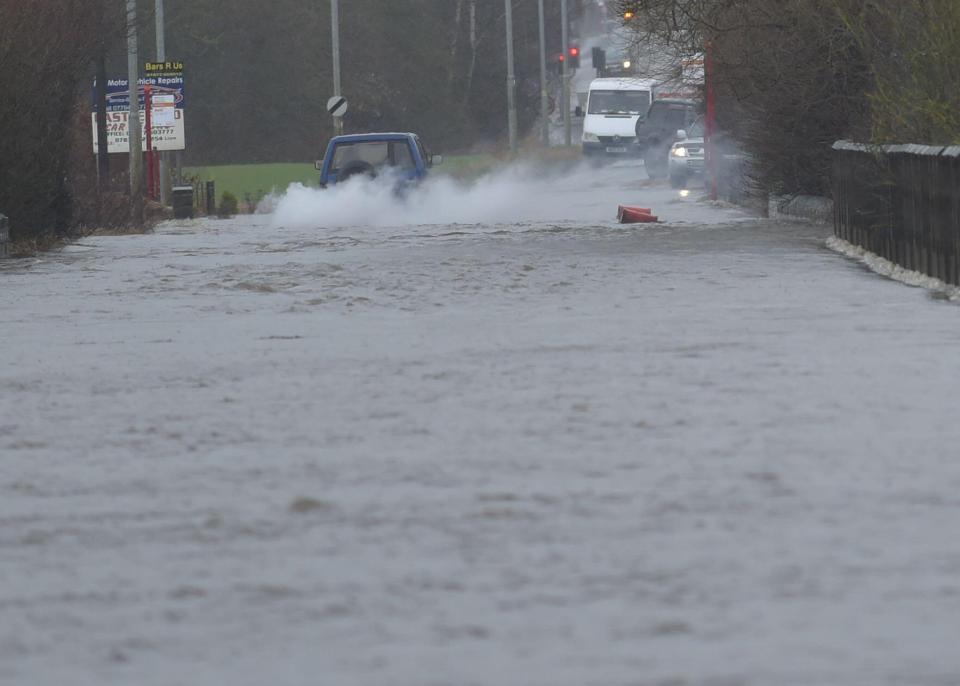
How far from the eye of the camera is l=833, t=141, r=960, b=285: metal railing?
55.4ft

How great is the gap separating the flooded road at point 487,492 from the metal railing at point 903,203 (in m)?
0.80

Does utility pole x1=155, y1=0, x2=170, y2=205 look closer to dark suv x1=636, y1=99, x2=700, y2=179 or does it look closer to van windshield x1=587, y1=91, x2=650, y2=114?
dark suv x1=636, y1=99, x2=700, y2=179

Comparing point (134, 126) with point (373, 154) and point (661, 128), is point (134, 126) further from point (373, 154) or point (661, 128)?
point (661, 128)

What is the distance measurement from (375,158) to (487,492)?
27421 millimetres

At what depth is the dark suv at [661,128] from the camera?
60875 mm

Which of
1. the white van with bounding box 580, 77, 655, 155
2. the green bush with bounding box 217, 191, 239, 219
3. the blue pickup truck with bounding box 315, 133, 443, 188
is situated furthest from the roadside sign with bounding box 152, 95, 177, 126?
the white van with bounding box 580, 77, 655, 155

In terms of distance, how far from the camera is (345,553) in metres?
6.79

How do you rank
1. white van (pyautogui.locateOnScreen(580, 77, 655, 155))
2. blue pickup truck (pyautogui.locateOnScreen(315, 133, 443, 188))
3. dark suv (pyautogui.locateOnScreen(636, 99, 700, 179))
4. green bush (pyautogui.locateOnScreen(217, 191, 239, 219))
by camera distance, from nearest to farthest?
blue pickup truck (pyautogui.locateOnScreen(315, 133, 443, 188)) → green bush (pyautogui.locateOnScreen(217, 191, 239, 219)) → dark suv (pyautogui.locateOnScreen(636, 99, 700, 179)) → white van (pyautogui.locateOnScreen(580, 77, 655, 155))

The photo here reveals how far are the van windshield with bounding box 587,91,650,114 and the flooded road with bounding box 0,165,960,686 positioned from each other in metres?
59.3

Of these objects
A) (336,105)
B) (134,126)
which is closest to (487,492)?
(134,126)

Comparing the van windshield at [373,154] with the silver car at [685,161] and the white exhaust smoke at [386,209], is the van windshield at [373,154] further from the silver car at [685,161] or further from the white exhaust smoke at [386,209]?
the silver car at [685,161]

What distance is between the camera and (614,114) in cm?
7588

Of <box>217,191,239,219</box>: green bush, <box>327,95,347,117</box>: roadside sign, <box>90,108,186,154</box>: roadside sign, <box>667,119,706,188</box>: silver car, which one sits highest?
<box>327,95,347,117</box>: roadside sign

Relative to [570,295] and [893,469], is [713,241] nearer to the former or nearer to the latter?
[570,295]
